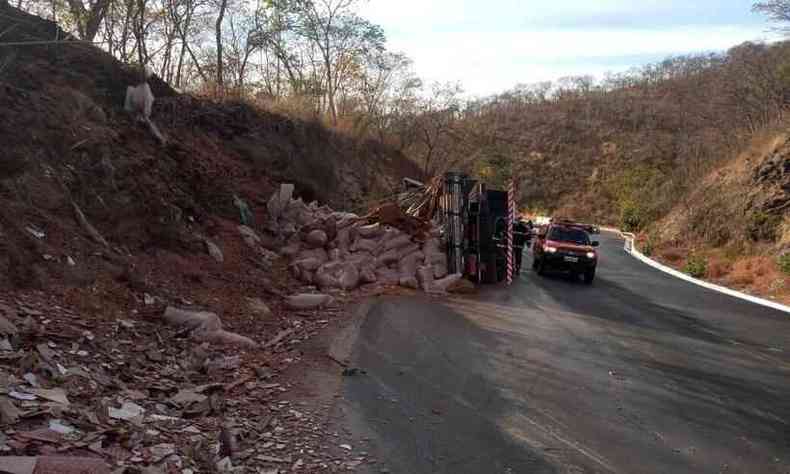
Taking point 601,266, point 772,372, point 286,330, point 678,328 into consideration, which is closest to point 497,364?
point 286,330

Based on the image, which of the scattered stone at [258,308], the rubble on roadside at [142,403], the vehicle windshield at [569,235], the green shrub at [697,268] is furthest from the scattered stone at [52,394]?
the green shrub at [697,268]

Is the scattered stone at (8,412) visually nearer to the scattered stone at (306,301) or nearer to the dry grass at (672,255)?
the scattered stone at (306,301)

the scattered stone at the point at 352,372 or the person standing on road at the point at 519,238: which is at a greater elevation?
the person standing on road at the point at 519,238

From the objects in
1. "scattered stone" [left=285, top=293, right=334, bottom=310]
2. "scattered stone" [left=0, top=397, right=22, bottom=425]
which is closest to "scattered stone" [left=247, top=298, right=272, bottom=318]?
"scattered stone" [left=285, top=293, right=334, bottom=310]

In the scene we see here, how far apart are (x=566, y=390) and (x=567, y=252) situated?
12.2 meters

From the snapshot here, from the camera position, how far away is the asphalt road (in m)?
5.83

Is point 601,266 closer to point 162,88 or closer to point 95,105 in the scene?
point 162,88

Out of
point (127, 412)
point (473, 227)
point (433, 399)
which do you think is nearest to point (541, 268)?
point (473, 227)

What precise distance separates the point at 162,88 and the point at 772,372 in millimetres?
17089

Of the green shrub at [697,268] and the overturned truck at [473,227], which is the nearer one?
the overturned truck at [473,227]

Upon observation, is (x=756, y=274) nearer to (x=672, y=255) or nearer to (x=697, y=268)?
(x=697, y=268)

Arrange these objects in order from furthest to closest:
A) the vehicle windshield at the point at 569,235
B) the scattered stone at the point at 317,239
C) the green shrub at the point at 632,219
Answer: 1. the green shrub at the point at 632,219
2. the vehicle windshield at the point at 569,235
3. the scattered stone at the point at 317,239

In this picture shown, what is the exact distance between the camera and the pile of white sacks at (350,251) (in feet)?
45.1

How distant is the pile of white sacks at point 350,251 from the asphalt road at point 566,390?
4.44 feet
